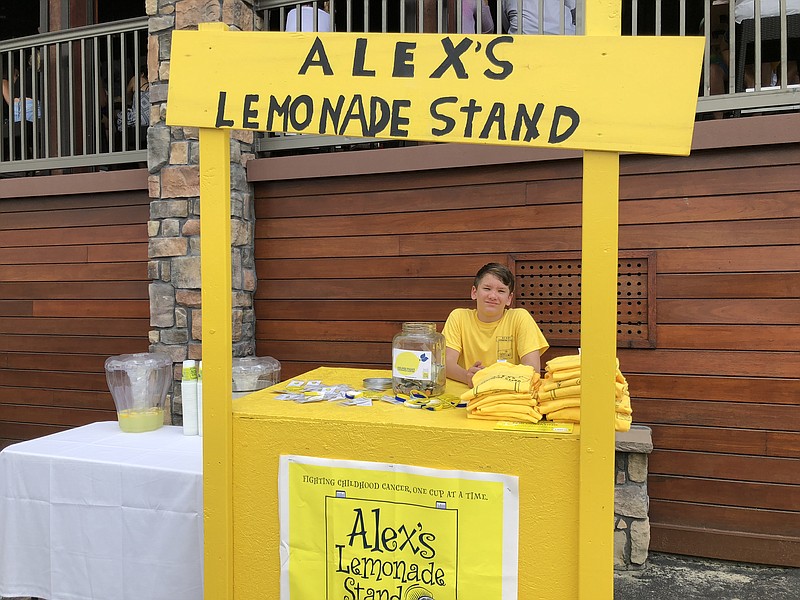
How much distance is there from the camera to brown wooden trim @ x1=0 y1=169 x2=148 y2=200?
17.1 ft

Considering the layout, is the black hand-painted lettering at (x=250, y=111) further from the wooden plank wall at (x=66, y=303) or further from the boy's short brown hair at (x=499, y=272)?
the wooden plank wall at (x=66, y=303)

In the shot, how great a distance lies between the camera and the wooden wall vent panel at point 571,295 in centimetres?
410

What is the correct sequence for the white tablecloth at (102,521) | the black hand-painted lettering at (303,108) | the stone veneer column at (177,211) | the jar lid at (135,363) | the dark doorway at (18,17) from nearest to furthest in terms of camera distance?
the black hand-painted lettering at (303,108) → the white tablecloth at (102,521) → the jar lid at (135,363) → the stone veneer column at (177,211) → the dark doorway at (18,17)

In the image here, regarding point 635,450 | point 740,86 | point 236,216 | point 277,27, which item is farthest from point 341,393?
point 277,27

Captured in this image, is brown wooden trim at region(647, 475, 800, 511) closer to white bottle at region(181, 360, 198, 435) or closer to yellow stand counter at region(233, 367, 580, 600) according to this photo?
yellow stand counter at region(233, 367, 580, 600)

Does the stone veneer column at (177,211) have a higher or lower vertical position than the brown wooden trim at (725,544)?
higher

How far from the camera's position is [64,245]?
18.5ft

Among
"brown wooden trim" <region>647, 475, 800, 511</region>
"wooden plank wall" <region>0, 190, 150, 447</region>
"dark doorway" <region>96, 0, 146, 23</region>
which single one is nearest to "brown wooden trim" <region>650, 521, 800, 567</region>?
"brown wooden trim" <region>647, 475, 800, 511</region>

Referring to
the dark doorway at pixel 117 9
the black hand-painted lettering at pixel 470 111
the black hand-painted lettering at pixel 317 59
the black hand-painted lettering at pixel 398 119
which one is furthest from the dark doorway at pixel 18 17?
the black hand-painted lettering at pixel 470 111

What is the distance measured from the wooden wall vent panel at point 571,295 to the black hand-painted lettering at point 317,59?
2.72 m

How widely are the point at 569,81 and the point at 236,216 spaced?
3.54 metres

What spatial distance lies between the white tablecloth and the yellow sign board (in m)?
1.40

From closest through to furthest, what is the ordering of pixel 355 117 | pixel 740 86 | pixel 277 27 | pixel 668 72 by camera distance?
pixel 668 72 < pixel 355 117 < pixel 740 86 < pixel 277 27

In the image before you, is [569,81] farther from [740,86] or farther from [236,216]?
[236,216]
